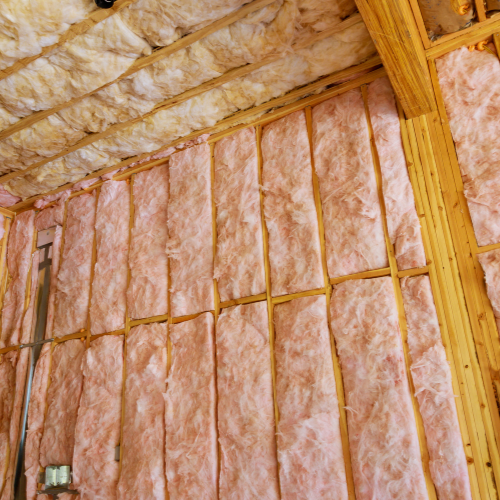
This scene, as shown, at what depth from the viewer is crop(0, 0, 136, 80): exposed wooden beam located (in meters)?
2.58

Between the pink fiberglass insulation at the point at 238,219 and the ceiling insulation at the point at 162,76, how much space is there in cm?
→ 31

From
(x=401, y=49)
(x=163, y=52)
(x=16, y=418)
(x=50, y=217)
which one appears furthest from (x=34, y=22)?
(x=16, y=418)

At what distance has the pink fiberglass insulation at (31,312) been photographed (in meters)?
4.25

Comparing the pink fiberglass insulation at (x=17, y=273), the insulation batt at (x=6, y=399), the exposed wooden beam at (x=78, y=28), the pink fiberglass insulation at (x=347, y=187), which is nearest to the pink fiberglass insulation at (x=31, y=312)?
the pink fiberglass insulation at (x=17, y=273)

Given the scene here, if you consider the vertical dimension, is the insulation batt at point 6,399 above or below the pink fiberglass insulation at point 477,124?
below

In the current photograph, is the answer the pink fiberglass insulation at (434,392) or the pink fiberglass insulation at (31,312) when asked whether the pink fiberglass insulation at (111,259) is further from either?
the pink fiberglass insulation at (434,392)

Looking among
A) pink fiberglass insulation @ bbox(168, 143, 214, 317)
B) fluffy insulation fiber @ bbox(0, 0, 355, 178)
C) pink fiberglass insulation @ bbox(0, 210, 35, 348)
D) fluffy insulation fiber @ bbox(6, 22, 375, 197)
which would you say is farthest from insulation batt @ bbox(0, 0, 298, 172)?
pink fiberglass insulation @ bbox(0, 210, 35, 348)

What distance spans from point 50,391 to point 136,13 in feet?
9.97

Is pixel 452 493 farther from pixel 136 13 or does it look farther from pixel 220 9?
pixel 136 13

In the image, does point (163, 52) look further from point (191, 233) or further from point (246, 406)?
point (246, 406)

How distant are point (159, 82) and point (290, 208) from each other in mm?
1262

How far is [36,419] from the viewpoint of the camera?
12.7 ft

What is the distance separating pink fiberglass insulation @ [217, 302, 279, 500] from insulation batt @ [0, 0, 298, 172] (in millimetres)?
1621

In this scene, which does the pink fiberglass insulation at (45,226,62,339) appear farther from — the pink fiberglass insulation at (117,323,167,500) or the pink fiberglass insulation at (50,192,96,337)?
the pink fiberglass insulation at (117,323,167,500)
